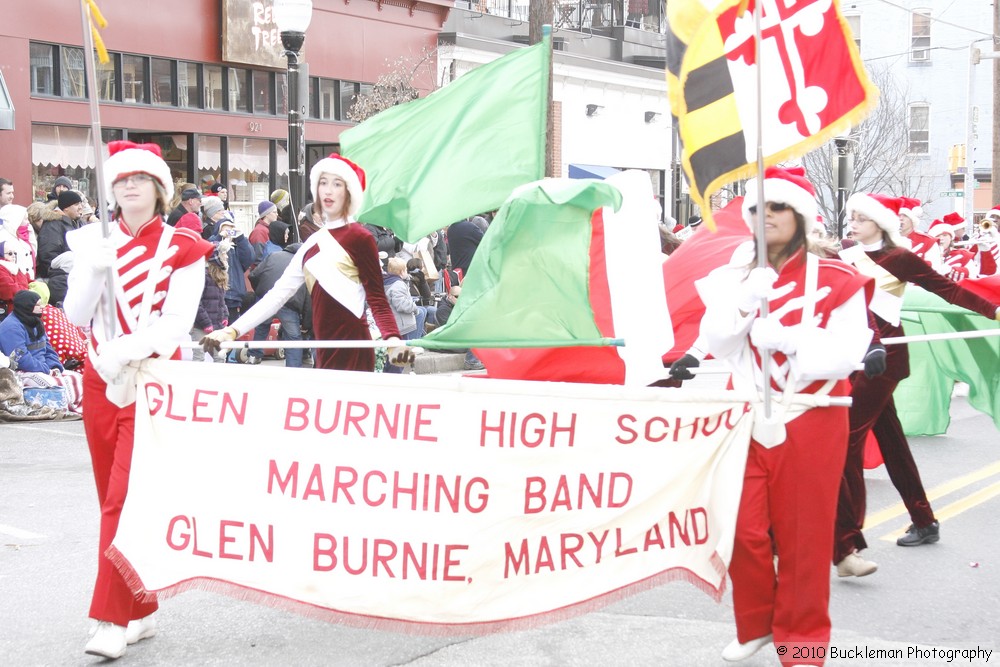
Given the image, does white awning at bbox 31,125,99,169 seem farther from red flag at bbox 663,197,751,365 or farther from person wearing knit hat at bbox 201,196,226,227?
red flag at bbox 663,197,751,365

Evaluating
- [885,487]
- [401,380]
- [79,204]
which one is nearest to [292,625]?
[401,380]

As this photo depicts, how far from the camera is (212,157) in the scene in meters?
21.5

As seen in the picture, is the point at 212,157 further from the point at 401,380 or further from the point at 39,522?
the point at 401,380

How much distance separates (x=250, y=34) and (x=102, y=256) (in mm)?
17763

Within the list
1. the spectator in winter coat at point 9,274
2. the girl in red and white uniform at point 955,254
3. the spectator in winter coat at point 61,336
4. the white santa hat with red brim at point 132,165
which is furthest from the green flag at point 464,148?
the girl in red and white uniform at point 955,254

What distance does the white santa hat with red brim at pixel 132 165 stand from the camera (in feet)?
16.9

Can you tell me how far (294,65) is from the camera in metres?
14.2

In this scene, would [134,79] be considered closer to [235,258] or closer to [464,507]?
[235,258]

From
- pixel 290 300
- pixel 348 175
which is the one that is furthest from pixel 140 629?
pixel 290 300

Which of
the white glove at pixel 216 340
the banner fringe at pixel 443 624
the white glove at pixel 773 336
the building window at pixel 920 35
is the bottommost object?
the banner fringe at pixel 443 624

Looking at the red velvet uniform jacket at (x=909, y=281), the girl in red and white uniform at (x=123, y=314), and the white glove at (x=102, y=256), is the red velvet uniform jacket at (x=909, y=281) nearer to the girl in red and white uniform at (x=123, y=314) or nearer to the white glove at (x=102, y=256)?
the girl in red and white uniform at (x=123, y=314)

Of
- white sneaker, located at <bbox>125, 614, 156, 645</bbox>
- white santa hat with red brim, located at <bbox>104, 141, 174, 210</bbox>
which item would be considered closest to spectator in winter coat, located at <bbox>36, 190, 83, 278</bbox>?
white santa hat with red brim, located at <bbox>104, 141, 174, 210</bbox>

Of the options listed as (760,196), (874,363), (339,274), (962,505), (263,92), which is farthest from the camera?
(263,92)

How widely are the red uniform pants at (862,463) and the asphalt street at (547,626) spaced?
0.22 metres
